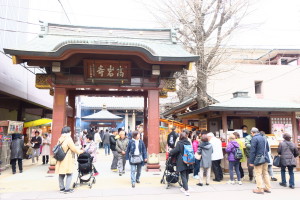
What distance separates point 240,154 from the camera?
793 cm

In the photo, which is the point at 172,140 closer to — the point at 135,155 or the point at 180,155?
the point at 135,155

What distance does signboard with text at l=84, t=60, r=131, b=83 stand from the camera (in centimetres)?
1023

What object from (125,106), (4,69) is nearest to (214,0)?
(4,69)

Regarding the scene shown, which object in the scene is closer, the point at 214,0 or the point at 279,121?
the point at 279,121

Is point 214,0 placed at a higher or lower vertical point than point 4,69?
higher

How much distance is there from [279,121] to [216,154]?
4.51m

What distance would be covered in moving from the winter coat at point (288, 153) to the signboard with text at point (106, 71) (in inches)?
258

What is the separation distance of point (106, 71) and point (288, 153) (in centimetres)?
756

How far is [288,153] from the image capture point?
7594 millimetres

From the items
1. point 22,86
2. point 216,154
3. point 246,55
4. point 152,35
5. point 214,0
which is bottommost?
point 216,154

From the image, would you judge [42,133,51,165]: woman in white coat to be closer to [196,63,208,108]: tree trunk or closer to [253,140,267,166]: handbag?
[196,63,208,108]: tree trunk

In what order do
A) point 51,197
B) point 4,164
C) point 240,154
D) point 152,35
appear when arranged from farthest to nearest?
point 152,35, point 4,164, point 240,154, point 51,197

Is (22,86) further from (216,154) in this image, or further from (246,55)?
(246,55)

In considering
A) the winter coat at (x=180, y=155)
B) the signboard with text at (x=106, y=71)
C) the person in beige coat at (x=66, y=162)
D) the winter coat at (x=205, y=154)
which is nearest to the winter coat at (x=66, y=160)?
the person in beige coat at (x=66, y=162)
